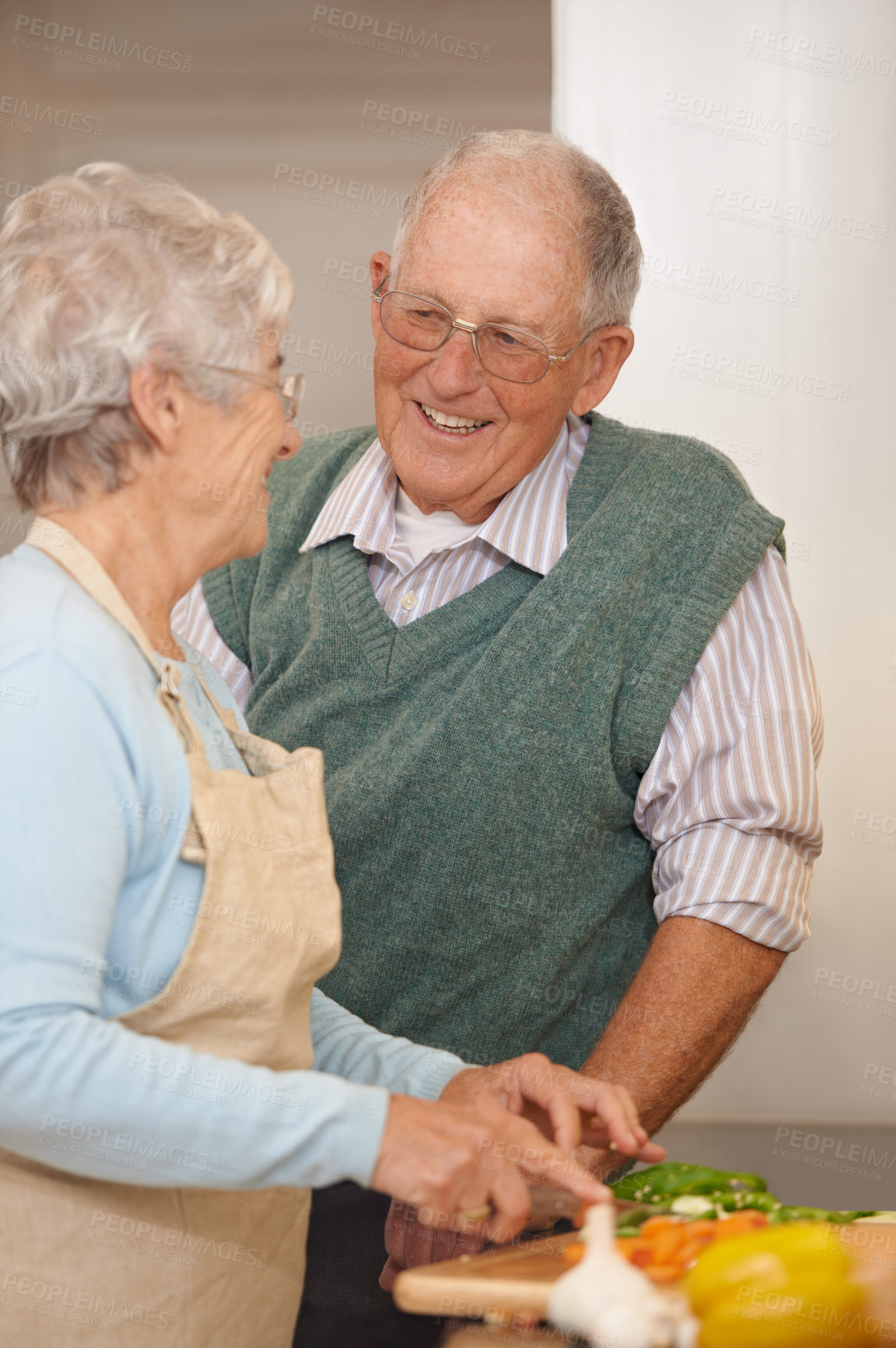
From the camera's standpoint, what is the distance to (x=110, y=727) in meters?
0.90

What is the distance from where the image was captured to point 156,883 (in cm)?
96

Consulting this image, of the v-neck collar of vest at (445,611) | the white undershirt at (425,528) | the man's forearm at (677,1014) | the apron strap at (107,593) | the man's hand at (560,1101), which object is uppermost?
the apron strap at (107,593)

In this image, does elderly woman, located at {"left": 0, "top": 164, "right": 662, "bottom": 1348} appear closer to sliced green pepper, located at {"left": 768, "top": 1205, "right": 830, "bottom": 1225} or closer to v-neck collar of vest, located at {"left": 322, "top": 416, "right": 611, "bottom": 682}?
sliced green pepper, located at {"left": 768, "top": 1205, "right": 830, "bottom": 1225}

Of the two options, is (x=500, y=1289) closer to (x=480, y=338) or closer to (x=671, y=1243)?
(x=671, y=1243)

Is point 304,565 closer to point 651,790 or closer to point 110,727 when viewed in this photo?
point 651,790

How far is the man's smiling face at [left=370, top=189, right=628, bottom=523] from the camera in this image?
160 centimetres

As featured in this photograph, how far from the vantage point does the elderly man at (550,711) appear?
1.55 metres

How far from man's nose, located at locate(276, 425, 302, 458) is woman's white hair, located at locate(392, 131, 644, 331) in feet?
2.00

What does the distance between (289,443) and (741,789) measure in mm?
740

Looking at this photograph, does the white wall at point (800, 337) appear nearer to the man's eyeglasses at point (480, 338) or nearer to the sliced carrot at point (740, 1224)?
the man's eyeglasses at point (480, 338)

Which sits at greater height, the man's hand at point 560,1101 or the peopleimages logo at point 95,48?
the peopleimages logo at point 95,48

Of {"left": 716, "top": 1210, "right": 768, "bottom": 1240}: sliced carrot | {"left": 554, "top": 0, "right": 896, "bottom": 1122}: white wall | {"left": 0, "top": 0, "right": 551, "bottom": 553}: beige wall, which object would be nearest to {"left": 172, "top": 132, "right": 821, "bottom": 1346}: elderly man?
{"left": 716, "top": 1210, "right": 768, "bottom": 1240}: sliced carrot

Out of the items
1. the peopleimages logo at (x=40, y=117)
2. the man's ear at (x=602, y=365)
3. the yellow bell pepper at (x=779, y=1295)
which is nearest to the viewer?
the yellow bell pepper at (x=779, y=1295)

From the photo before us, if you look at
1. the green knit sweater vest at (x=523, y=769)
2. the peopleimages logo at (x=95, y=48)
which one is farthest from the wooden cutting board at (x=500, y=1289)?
the peopleimages logo at (x=95, y=48)
